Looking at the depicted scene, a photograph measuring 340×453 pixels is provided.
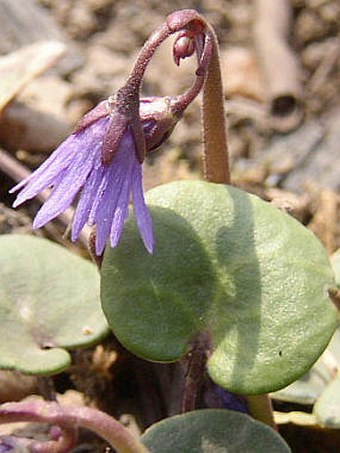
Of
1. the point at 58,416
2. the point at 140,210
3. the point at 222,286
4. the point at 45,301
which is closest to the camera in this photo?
the point at 58,416

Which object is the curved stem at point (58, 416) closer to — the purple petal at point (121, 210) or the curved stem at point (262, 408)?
the purple petal at point (121, 210)

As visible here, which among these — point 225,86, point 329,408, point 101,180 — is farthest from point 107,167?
point 225,86

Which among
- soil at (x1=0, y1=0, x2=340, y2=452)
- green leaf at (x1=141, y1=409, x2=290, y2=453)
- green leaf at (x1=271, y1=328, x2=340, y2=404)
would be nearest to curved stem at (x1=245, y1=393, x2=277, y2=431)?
green leaf at (x1=271, y1=328, x2=340, y2=404)

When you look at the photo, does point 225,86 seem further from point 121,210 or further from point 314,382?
point 121,210

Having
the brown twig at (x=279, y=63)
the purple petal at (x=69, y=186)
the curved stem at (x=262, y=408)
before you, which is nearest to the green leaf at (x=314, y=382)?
the curved stem at (x=262, y=408)

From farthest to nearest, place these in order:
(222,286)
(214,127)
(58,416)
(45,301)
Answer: (45,301) < (214,127) < (222,286) < (58,416)

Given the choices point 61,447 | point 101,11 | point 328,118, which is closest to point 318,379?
point 61,447
